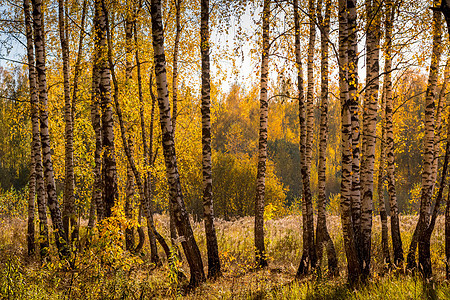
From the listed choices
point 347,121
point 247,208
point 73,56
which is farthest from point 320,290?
point 247,208

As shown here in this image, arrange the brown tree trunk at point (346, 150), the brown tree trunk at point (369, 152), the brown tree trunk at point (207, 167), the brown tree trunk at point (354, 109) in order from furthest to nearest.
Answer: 1. the brown tree trunk at point (207, 167)
2. the brown tree trunk at point (369, 152)
3. the brown tree trunk at point (346, 150)
4. the brown tree trunk at point (354, 109)

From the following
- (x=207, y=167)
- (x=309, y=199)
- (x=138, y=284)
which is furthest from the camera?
(x=309, y=199)

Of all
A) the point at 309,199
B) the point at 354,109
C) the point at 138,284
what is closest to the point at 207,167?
the point at 309,199

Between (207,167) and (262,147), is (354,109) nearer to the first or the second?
(207,167)

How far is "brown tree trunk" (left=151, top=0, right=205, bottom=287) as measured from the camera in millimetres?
5840

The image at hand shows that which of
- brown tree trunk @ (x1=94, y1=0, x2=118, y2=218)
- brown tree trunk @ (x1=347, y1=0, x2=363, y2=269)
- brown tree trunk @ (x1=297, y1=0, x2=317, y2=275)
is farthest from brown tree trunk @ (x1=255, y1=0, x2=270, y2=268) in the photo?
brown tree trunk @ (x1=94, y1=0, x2=118, y2=218)

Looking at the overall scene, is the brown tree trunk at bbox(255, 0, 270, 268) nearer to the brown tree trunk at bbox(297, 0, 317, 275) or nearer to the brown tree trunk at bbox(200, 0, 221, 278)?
the brown tree trunk at bbox(297, 0, 317, 275)

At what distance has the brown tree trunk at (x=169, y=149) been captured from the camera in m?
5.84

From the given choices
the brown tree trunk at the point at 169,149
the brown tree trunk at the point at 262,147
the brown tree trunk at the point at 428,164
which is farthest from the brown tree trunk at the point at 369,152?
the brown tree trunk at the point at 169,149

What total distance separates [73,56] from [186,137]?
509cm

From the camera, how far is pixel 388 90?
7773 mm

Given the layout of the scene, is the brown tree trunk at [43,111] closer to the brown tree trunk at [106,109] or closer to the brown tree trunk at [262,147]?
the brown tree trunk at [106,109]

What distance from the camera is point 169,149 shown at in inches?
237

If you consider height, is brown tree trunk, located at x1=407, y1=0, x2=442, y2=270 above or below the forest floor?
above
